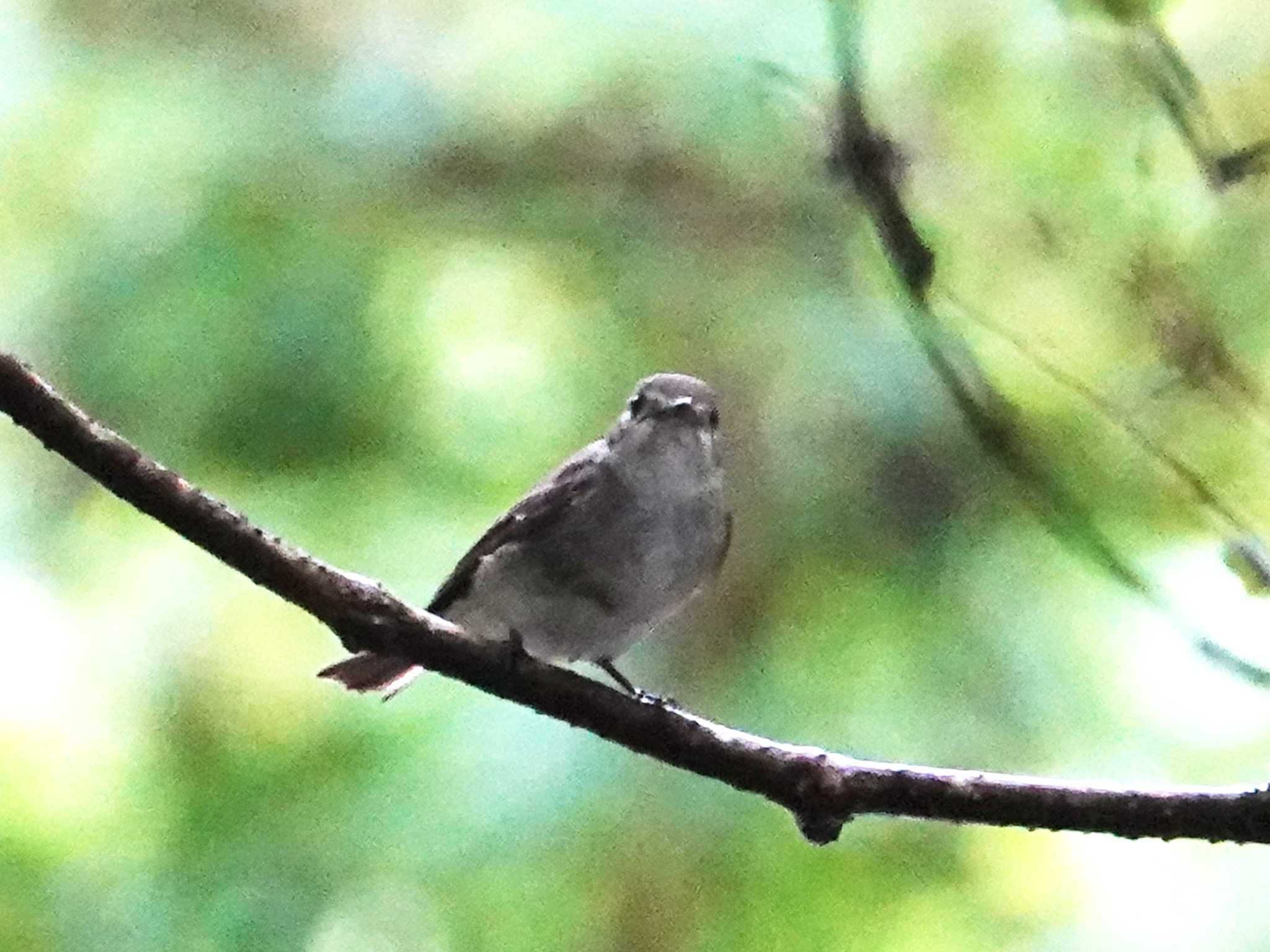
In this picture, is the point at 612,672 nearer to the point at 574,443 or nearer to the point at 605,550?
the point at 605,550

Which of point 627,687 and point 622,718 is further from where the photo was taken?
point 627,687

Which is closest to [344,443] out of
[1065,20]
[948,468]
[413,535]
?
[413,535]

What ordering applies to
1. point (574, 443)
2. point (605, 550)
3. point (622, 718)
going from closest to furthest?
point (622, 718) < point (605, 550) < point (574, 443)

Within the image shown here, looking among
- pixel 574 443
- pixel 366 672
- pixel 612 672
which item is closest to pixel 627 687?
pixel 612 672

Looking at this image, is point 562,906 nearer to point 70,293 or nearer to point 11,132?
point 70,293

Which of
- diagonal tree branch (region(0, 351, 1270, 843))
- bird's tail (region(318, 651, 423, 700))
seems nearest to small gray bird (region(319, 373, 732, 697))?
bird's tail (region(318, 651, 423, 700))

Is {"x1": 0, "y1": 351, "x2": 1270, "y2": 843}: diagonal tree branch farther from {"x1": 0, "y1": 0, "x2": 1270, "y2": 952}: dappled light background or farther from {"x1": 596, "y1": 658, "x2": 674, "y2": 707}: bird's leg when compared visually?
{"x1": 0, "y1": 0, "x2": 1270, "y2": 952}: dappled light background
